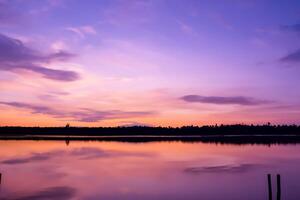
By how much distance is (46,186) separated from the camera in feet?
→ 80.5

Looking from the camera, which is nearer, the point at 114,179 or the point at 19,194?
the point at 19,194

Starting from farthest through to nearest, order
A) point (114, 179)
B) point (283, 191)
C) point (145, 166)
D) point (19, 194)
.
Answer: point (145, 166), point (114, 179), point (283, 191), point (19, 194)

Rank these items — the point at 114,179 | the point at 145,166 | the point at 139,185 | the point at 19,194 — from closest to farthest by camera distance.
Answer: the point at 19,194 → the point at 139,185 → the point at 114,179 → the point at 145,166

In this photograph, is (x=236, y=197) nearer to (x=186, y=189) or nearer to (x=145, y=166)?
(x=186, y=189)

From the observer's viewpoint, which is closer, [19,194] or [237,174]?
[19,194]

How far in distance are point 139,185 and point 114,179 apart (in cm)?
290

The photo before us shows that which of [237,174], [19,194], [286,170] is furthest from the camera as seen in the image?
[286,170]

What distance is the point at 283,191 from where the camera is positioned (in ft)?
76.2

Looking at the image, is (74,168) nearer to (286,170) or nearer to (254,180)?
(254,180)

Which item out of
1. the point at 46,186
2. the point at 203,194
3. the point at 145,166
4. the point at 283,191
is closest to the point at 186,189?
the point at 203,194

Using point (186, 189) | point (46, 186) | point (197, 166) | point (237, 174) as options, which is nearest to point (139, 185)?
point (186, 189)

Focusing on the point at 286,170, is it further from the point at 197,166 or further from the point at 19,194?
the point at 19,194

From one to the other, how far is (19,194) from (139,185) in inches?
269

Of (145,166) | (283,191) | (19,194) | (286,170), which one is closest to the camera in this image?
(19,194)
